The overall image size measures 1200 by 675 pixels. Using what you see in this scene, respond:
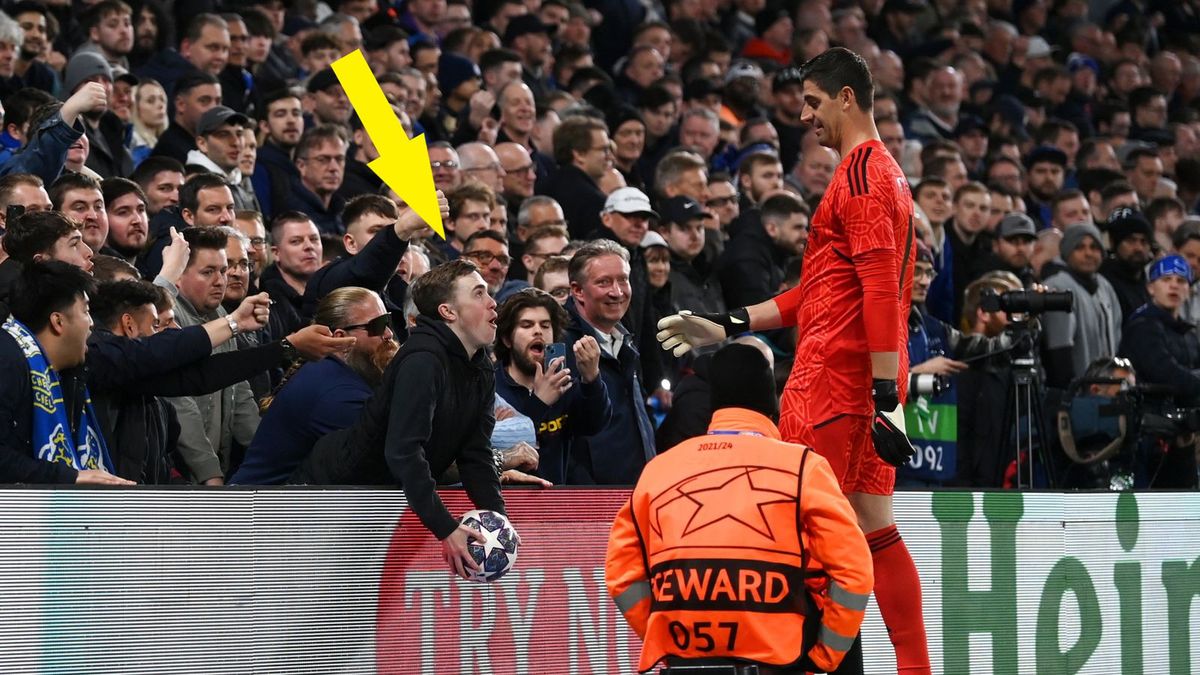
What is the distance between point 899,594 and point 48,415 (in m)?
3.12

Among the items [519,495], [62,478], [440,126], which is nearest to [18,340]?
[62,478]

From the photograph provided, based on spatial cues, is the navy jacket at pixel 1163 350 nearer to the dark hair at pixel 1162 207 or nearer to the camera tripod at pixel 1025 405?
the camera tripod at pixel 1025 405

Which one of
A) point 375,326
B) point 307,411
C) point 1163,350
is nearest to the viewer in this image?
point 307,411

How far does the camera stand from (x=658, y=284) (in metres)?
10.9

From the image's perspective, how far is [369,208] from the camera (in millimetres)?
9164

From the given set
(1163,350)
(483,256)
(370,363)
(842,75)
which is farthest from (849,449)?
(1163,350)

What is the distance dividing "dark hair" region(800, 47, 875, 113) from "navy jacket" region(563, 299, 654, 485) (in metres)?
2.49

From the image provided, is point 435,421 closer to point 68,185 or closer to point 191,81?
point 68,185

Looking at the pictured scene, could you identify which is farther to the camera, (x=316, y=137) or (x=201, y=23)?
(x=201, y=23)

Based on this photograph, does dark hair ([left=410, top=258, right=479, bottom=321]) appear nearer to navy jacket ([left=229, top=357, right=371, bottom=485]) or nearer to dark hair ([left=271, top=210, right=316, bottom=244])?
navy jacket ([left=229, top=357, right=371, bottom=485])

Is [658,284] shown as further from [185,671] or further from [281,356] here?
[185,671]

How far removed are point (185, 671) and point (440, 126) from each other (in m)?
7.68

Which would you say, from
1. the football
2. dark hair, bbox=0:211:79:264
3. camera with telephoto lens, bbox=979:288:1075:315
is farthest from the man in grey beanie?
dark hair, bbox=0:211:79:264

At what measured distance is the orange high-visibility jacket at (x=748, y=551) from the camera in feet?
17.2
